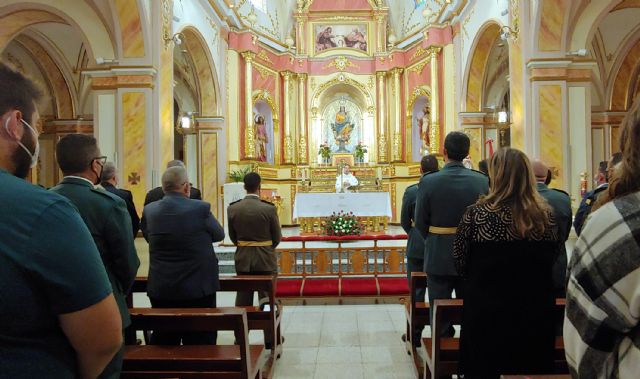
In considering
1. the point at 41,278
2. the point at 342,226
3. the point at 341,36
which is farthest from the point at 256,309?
the point at 341,36

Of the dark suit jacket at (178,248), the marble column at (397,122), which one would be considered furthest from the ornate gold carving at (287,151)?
the dark suit jacket at (178,248)

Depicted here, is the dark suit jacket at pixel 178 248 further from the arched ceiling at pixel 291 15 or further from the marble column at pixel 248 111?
the arched ceiling at pixel 291 15

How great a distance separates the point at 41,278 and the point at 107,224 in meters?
1.35

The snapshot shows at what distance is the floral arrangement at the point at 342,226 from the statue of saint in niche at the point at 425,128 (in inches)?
222

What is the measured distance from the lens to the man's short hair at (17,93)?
1173 mm

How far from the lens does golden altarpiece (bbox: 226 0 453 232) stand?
52.2ft

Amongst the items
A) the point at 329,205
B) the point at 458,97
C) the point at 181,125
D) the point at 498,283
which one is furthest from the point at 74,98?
the point at 498,283

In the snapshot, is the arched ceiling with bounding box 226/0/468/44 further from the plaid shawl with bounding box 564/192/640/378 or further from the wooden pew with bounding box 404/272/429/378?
the plaid shawl with bounding box 564/192/640/378

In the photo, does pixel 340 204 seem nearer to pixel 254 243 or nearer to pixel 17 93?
pixel 254 243

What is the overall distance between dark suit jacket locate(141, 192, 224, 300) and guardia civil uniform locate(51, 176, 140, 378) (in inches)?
36.9

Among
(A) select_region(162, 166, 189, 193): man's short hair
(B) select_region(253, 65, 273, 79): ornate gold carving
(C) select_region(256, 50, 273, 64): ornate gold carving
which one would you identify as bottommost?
(A) select_region(162, 166, 189, 193): man's short hair

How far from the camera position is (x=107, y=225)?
235 centimetres

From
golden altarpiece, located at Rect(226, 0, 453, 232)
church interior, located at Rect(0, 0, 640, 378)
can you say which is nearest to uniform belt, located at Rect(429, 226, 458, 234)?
church interior, located at Rect(0, 0, 640, 378)

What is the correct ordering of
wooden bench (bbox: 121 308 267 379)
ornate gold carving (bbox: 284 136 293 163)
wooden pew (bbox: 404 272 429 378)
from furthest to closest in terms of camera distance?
1. ornate gold carving (bbox: 284 136 293 163)
2. wooden pew (bbox: 404 272 429 378)
3. wooden bench (bbox: 121 308 267 379)
